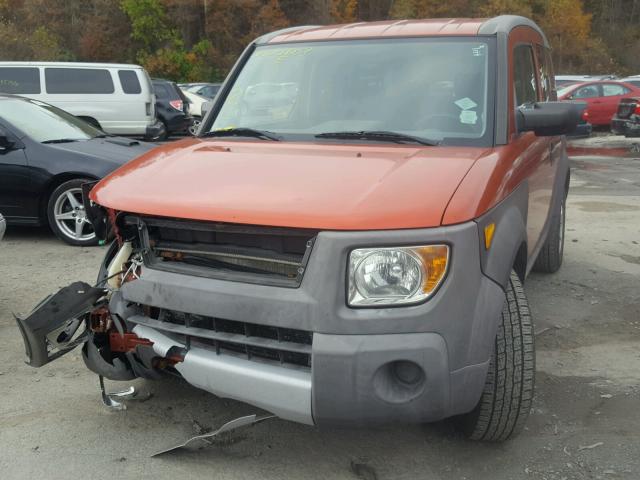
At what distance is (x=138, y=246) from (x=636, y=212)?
290 inches

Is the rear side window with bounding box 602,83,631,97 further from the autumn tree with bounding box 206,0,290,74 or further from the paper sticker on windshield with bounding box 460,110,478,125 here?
the autumn tree with bounding box 206,0,290,74

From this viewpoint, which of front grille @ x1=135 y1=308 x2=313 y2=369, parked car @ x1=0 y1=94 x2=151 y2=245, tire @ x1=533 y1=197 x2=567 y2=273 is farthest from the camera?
parked car @ x1=0 y1=94 x2=151 y2=245

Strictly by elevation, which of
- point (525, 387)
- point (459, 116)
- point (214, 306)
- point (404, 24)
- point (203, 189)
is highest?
point (404, 24)

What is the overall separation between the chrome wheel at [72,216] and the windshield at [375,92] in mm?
3477

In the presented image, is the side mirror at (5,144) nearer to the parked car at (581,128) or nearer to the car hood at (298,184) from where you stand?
the car hood at (298,184)

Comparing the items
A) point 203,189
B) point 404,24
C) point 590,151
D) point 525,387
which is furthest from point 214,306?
point 590,151

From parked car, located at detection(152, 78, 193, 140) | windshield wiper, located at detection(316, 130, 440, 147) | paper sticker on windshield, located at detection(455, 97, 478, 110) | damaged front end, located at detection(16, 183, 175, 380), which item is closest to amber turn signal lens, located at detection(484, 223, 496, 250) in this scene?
windshield wiper, located at detection(316, 130, 440, 147)

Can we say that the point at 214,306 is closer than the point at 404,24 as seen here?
Yes

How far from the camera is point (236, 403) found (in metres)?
3.74

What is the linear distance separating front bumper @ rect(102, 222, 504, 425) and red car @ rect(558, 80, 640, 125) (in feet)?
61.4

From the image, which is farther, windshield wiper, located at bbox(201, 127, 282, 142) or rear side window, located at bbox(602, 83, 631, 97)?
rear side window, located at bbox(602, 83, 631, 97)

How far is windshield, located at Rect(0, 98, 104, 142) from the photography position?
755 cm

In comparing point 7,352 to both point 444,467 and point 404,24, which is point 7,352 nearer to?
point 444,467

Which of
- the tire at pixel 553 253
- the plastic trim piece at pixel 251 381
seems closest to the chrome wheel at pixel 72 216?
the tire at pixel 553 253
